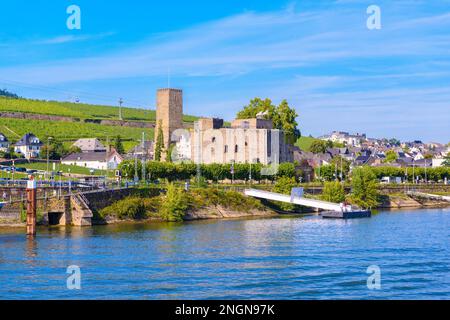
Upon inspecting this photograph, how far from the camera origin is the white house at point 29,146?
13923 cm

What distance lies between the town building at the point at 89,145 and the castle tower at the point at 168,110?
12.3 m

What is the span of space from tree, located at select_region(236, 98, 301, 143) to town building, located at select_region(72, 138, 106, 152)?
97.9 feet

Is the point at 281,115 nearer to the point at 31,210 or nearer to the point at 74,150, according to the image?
the point at 74,150

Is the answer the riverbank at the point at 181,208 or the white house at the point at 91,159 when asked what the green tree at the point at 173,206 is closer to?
the riverbank at the point at 181,208

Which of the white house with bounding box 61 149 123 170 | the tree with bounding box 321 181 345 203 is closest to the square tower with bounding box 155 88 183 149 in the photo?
the white house with bounding box 61 149 123 170

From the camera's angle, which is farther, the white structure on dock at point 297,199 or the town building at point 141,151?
the town building at point 141,151

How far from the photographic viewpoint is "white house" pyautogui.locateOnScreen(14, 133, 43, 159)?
139m

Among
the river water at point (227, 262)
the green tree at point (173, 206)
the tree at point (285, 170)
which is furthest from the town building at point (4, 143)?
the river water at point (227, 262)

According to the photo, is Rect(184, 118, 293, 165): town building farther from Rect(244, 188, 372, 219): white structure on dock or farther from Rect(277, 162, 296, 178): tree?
Rect(244, 188, 372, 219): white structure on dock

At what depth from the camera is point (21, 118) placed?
17075 centimetres

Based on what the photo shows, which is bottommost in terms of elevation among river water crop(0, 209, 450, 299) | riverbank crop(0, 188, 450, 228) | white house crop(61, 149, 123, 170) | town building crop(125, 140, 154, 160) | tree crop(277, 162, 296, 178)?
river water crop(0, 209, 450, 299)

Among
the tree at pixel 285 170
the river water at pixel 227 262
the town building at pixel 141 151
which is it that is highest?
the town building at pixel 141 151
